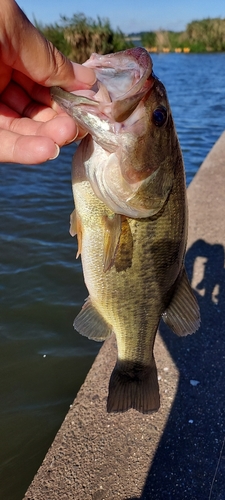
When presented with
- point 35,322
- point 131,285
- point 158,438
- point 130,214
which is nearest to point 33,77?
point 130,214

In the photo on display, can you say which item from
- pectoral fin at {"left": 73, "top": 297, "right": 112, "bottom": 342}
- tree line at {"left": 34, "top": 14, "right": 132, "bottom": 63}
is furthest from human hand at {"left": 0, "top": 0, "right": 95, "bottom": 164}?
tree line at {"left": 34, "top": 14, "right": 132, "bottom": 63}

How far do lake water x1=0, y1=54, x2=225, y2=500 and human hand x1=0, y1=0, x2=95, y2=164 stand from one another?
241 cm

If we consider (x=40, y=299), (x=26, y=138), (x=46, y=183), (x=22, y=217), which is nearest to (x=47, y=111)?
(x=26, y=138)

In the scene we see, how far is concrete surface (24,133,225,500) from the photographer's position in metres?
2.45

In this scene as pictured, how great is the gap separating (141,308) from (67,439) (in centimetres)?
124

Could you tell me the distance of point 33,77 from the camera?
201 centimetres

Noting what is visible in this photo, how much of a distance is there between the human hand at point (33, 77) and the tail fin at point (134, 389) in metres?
1.26

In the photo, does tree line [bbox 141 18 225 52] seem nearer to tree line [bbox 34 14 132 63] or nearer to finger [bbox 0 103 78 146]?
tree line [bbox 34 14 132 63]

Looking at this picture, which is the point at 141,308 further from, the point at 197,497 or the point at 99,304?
the point at 197,497

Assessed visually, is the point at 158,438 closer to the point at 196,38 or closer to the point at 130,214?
the point at 130,214

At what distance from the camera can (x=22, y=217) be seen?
6.80 m

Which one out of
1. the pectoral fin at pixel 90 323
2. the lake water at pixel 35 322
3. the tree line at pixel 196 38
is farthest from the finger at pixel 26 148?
the tree line at pixel 196 38

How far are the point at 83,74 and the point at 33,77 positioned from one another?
0.29 metres

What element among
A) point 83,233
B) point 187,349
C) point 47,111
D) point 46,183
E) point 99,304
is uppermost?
point 47,111
